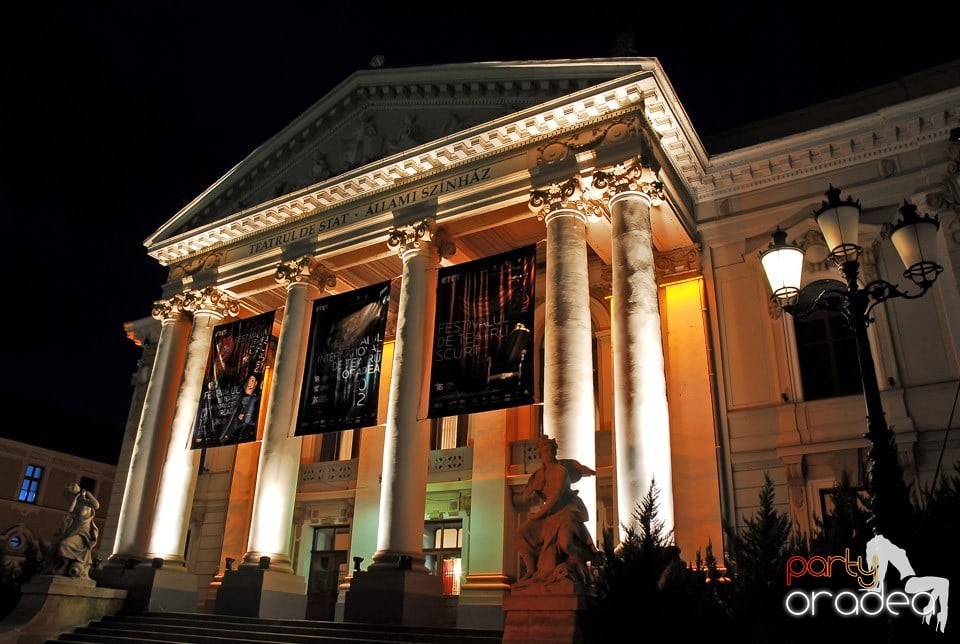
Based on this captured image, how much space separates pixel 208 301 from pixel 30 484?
68.6 ft

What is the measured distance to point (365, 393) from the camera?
15734 mm

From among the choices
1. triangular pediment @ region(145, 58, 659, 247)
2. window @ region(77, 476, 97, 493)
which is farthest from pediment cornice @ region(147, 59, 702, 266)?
window @ region(77, 476, 97, 493)

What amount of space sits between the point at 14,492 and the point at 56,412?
382 inches

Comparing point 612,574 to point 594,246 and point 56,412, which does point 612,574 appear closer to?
point 594,246

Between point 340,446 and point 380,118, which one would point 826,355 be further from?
point 340,446

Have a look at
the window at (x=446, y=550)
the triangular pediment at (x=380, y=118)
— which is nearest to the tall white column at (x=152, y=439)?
the triangular pediment at (x=380, y=118)

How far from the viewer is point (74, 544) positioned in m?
14.8

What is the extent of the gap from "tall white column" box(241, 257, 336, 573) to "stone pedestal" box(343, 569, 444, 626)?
301cm

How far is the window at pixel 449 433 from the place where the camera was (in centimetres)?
1931

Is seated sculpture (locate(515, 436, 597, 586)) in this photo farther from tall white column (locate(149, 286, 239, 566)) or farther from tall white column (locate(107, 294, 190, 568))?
tall white column (locate(107, 294, 190, 568))

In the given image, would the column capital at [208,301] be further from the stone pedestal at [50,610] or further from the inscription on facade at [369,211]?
the stone pedestal at [50,610]

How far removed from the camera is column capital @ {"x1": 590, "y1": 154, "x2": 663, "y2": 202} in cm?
1370

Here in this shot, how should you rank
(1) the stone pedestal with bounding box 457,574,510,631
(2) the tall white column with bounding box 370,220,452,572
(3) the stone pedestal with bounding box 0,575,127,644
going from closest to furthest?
(3) the stone pedestal with bounding box 0,575,127,644, (2) the tall white column with bounding box 370,220,452,572, (1) the stone pedestal with bounding box 457,574,510,631

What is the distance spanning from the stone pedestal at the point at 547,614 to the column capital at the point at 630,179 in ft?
25.0
